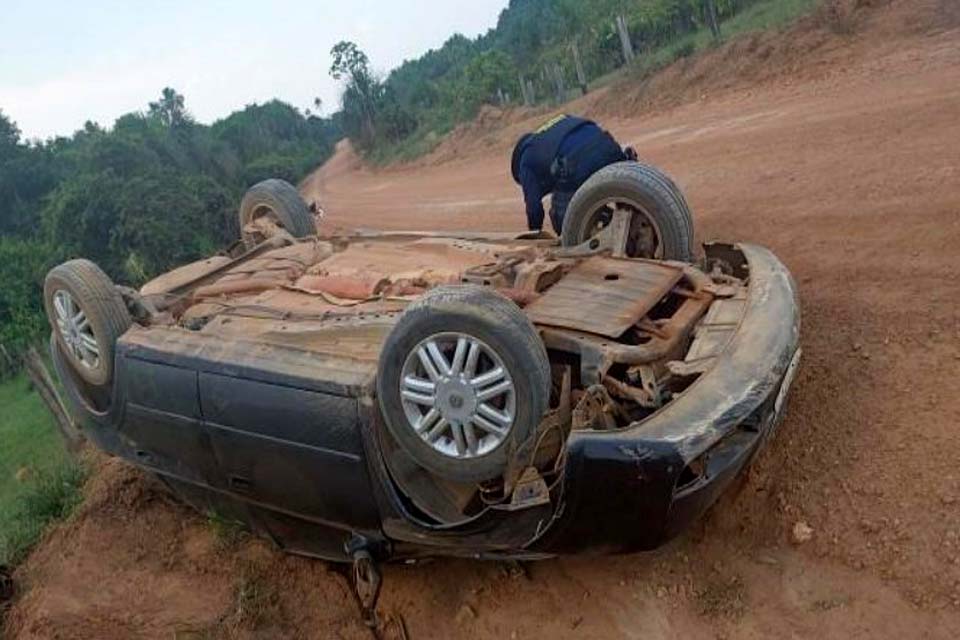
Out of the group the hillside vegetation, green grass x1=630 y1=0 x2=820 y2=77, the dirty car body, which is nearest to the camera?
the dirty car body

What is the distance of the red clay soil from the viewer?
3506 millimetres

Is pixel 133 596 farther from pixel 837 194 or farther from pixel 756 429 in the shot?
pixel 837 194

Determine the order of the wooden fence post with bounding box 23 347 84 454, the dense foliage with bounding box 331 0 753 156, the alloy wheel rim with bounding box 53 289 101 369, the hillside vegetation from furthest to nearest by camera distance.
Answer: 1. the dense foliage with bounding box 331 0 753 156
2. the hillside vegetation
3. the wooden fence post with bounding box 23 347 84 454
4. the alloy wheel rim with bounding box 53 289 101 369

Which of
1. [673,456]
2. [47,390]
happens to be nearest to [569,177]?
[673,456]

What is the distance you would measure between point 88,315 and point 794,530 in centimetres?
371

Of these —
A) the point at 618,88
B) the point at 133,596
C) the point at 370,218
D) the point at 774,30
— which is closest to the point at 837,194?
the point at 133,596

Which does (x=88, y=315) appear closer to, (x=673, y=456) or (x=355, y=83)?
(x=673, y=456)

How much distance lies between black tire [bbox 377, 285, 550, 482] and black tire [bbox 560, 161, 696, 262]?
175 cm

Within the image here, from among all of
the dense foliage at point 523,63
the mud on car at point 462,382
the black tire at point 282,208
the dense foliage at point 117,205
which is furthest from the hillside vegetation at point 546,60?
the mud on car at point 462,382

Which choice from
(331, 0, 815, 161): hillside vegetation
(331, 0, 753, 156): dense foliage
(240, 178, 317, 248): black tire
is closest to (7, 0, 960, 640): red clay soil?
(240, 178, 317, 248): black tire

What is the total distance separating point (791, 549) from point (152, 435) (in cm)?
313

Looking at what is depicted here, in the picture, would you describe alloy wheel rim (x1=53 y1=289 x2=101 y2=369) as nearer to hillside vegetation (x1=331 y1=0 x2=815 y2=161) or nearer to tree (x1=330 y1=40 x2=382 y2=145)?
hillside vegetation (x1=331 y1=0 x2=815 y2=161)

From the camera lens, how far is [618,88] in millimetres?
18172

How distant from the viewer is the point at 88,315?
4.80m
